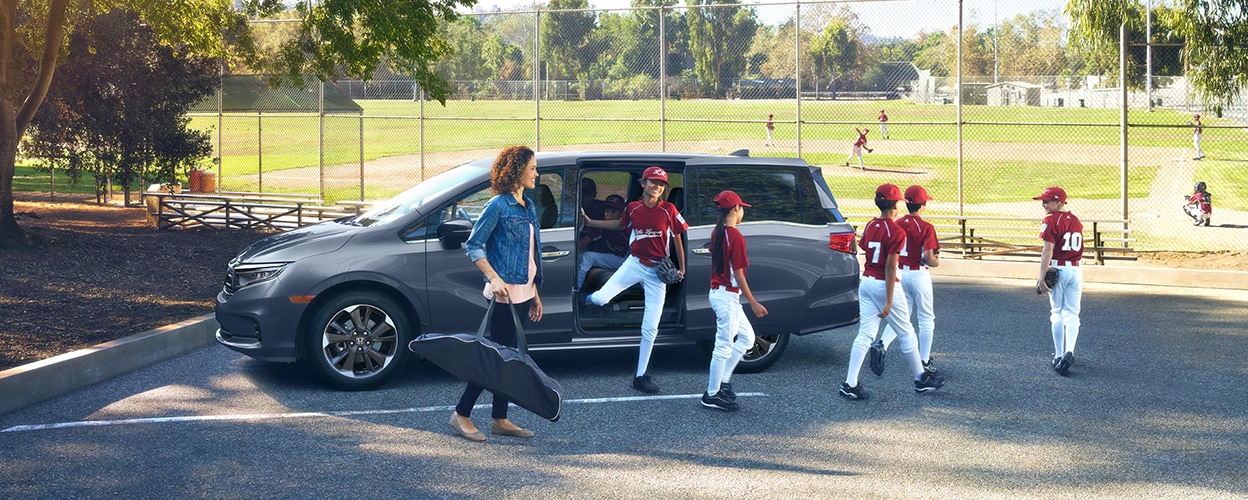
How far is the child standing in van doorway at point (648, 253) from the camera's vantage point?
849cm

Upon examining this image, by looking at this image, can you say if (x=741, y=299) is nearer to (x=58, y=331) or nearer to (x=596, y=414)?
(x=596, y=414)

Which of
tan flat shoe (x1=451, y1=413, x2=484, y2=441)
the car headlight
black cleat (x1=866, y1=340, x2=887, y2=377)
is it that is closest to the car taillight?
black cleat (x1=866, y1=340, x2=887, y2=377)

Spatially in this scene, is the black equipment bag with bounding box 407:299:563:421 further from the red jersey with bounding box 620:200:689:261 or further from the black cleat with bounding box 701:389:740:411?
the red jersey with bounding box 620:200:689:261

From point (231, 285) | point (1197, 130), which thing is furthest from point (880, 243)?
point (1197, 130)

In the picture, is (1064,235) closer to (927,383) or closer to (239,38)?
(927,383)

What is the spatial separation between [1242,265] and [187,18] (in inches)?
577

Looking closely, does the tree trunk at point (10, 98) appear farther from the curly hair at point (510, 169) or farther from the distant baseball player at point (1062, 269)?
the distant baseball player at point (1062, 269)

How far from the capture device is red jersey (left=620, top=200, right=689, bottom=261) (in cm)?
848

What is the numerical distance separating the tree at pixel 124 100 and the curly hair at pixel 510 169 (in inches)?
574

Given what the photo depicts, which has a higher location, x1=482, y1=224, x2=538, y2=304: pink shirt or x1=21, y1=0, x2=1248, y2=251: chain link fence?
x1=21, y1=0, x2=1248, y2=251: chain link fence

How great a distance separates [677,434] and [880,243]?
2.01m

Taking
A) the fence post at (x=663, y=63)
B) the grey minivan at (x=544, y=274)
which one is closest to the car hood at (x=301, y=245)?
the grey minivan at (x=544, y=274)

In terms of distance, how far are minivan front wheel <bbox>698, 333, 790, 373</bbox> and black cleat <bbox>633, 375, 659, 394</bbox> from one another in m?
0.99

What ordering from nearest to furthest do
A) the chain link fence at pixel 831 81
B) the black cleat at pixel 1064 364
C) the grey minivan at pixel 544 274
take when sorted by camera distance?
1. the grey minivan at pixel 544 274
2. the black cleat at pixel 1064 364
3. the chain link fence at pixel 831 81
